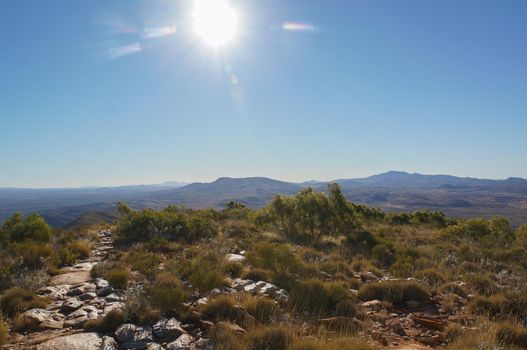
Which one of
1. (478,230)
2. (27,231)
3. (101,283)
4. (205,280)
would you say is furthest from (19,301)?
(478,230)

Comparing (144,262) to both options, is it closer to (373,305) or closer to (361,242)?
(373,305)

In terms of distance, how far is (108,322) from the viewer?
624cm

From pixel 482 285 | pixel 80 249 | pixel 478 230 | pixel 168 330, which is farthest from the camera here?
pixel 478 230

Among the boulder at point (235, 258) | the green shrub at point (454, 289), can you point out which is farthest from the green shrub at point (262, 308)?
the green shrub at point (454, 289)

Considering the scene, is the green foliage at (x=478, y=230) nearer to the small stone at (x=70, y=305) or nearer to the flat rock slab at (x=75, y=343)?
the small stone at (x=70, y=305)

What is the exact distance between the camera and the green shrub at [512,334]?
6.06 m

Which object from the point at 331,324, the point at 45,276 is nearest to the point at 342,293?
the point at 331,324

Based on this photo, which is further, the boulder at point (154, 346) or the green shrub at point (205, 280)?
the green shrub at point (205, 280)

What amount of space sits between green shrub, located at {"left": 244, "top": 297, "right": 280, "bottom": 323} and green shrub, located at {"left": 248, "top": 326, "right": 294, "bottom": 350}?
1066 millimetres

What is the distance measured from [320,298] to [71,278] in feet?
22.6

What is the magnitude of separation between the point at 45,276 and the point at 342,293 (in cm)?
765

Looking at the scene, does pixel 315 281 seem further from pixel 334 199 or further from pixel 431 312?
pixel 334 199

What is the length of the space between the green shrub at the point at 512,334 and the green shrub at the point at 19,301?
8.80 meters

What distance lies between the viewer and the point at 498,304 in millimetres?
7824
